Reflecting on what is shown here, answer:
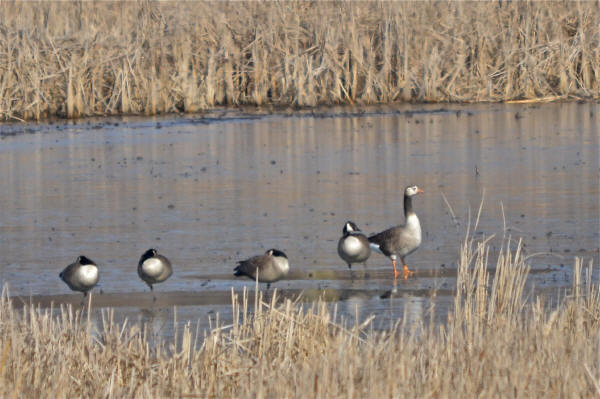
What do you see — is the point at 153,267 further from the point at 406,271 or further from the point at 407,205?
the point at 407,205

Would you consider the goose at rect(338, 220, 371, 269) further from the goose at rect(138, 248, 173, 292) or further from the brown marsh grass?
the brown marsh grass

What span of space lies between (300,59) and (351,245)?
17580 mm

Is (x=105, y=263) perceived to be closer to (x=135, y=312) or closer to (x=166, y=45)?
(x=135, y=312)

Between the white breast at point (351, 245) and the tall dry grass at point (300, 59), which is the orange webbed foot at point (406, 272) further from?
the tall dry grass at point (300, 59)

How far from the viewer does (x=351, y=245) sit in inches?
452

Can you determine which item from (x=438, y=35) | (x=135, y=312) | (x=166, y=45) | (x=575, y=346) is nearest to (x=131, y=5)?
(x=166, y=45)

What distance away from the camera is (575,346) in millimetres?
6941

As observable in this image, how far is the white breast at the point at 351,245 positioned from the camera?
11.5 m

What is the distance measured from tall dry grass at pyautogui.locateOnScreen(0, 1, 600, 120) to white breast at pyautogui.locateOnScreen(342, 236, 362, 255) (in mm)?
16871

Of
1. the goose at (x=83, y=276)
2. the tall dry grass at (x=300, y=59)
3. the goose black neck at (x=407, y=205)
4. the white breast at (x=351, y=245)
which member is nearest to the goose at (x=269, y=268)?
the white breast at (x=351, y=245)

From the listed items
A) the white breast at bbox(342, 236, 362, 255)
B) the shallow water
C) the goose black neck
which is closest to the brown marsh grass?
the shallow water

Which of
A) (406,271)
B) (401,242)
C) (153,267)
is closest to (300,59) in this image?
(401,242)

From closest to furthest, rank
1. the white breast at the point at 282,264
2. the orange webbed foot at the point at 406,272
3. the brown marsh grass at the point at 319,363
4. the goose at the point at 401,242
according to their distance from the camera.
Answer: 1. the brown marsh grass at the point at 319,363
2. the white breast at the point at 282,264
3. the orange webbed foot at the point at 406,272
4. the goose at the point at 401,242

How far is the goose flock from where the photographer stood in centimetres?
1060
